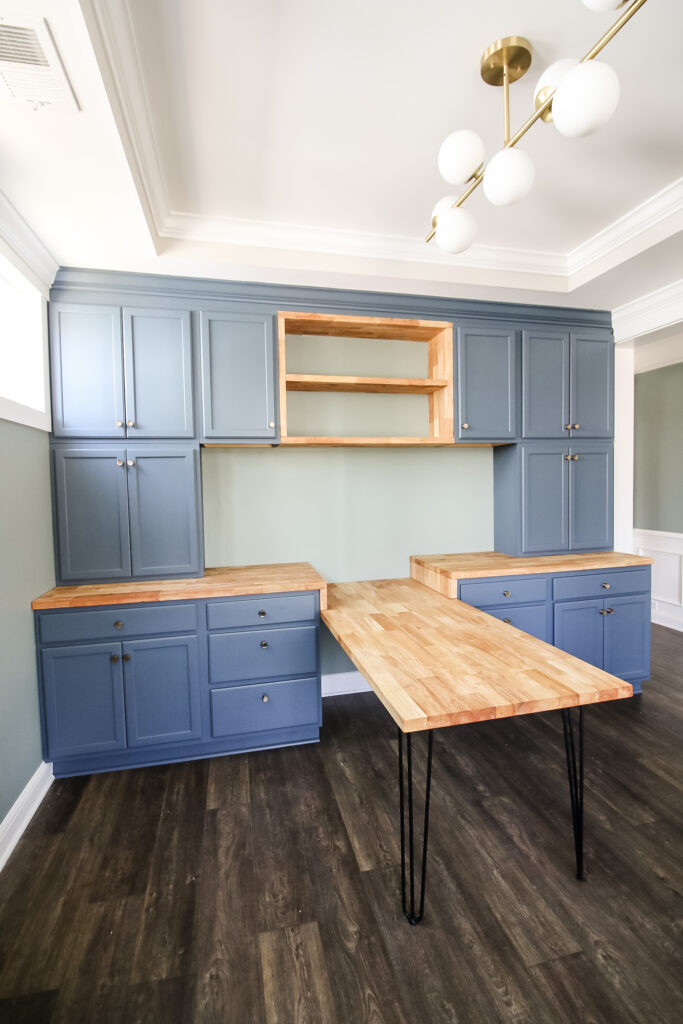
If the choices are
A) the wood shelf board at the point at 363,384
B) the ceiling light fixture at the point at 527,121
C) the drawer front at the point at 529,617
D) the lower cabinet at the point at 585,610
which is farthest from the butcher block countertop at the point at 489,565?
the ceiling light fixture at the point at 527,121

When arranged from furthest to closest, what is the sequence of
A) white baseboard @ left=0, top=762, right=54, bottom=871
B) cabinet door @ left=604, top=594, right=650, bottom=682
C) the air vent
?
cabinet door @ left=604, top=594, right=650, bottom=682
white baseboard @ left=0, top=762, right=54, bottom=871
the air vent

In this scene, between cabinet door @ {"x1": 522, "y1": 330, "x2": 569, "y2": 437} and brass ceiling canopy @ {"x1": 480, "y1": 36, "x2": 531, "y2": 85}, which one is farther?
cabinet door @ {"x1": 522, "y1": 330, "x2": 569, "y2": 437}

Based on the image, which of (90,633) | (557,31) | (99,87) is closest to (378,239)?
(557,31)

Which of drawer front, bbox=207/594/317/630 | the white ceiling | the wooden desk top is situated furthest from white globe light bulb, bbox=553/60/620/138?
drawer front, bbox=207/594/317/630

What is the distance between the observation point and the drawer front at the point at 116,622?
206 centimetres

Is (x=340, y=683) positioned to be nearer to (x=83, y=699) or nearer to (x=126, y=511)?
(x=83, y=699)

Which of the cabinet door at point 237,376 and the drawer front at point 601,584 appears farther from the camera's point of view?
the drawer front at point 601,584

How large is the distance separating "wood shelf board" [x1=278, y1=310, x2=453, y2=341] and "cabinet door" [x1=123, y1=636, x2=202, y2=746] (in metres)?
1.77

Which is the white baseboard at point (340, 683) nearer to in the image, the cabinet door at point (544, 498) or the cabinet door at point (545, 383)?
the cabinet door at point (544, 498)

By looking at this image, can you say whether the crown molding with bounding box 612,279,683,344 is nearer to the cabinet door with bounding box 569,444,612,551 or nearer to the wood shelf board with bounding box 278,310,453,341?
the cabinet door with bounding box 569,444,612,551

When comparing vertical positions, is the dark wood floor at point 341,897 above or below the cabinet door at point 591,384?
below

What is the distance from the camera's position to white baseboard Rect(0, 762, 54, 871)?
1678 mm

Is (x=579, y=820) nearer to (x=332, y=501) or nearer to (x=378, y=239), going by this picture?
(x=332, y=501)

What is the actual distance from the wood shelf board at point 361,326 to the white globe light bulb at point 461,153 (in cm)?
123
